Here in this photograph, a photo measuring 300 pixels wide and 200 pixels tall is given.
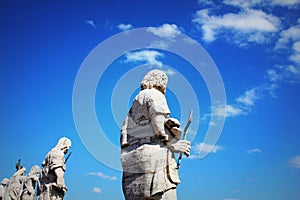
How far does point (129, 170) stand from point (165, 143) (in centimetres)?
106

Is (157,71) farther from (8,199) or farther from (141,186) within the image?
(8,199)

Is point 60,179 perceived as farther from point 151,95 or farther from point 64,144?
point 151,95

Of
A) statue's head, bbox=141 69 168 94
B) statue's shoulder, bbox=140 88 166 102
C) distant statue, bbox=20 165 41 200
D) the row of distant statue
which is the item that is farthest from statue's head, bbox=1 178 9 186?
statue's shoulder, bbox=140 88 166 102

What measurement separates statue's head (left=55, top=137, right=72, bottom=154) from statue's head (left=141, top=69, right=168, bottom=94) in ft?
17.7

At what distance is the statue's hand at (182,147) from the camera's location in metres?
8.33

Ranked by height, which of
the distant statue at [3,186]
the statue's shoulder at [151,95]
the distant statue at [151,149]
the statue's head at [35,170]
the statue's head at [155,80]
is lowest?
the distant statue at [151,149]

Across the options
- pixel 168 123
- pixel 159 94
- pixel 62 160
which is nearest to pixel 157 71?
pixel 159 94

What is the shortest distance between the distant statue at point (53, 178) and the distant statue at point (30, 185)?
452 cm

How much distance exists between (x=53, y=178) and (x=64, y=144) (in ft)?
4.53

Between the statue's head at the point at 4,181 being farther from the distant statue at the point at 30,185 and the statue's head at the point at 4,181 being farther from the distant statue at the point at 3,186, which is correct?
the distant statue at the point at 30,185

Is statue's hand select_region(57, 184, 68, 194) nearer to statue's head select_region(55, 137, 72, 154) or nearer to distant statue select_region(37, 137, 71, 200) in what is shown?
distant statue select_region(37, 137, 71, 200)

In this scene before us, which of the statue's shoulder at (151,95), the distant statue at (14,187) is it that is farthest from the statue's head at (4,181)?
the statue's shoulder at (151,95)

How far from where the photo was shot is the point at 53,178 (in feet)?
41.1

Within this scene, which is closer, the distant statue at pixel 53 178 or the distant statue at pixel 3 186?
the distant statue at pixel 53 178
